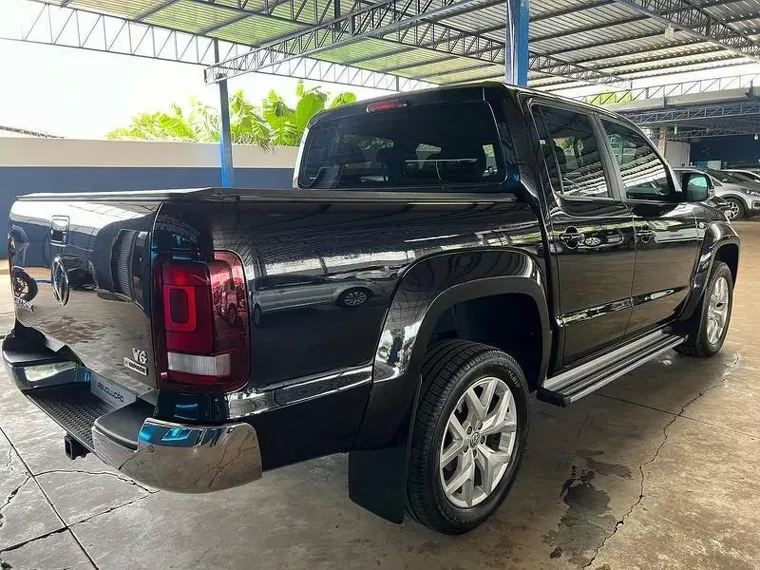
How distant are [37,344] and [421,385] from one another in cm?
166

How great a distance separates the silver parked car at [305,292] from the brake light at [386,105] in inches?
53.1

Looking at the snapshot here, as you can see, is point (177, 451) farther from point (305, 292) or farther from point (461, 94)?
point (461, 94)

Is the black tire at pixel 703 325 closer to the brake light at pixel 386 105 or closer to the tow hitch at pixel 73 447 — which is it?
the brake light at pixel 386 105

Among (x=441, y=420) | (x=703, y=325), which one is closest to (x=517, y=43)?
(x=703, y=325)

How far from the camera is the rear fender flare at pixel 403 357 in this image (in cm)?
193

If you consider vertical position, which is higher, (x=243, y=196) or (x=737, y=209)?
(x=243, y=196)

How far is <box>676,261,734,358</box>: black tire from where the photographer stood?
168 inches

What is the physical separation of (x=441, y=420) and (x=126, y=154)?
1505 centimetres

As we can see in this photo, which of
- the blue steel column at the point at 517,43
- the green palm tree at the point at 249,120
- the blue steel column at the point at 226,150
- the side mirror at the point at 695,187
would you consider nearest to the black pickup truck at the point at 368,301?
the side mirror at the point at 695,187

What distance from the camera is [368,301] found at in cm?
184

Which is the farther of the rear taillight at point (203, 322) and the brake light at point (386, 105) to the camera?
the brake light at point (386, 105)

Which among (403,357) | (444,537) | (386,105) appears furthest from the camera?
(386,105)

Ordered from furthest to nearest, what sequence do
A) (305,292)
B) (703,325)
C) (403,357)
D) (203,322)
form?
1. (703,325)
2. (403,357)
3. (305,292)
4. (203,322)

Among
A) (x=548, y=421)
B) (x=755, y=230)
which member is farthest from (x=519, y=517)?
(x=755, y=230)
